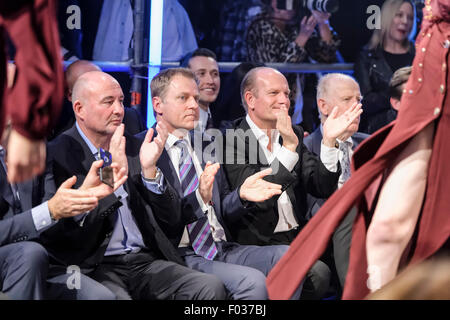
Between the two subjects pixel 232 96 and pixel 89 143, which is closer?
pixel 89 143

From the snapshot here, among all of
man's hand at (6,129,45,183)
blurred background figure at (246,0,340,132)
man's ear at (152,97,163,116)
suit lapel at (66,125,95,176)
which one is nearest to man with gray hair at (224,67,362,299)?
man's ear at (152,97,163,116)

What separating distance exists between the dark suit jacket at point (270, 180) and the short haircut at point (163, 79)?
363 millimetres

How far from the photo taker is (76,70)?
3.13 m

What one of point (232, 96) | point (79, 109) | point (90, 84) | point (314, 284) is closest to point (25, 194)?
point (79, 109)

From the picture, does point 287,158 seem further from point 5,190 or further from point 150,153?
point 5,190

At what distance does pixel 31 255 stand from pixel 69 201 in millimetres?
226

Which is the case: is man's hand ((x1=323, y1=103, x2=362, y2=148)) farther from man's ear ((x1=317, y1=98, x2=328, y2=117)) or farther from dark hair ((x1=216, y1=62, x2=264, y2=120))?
dark hair ((x1=216, y1=62, x2=264, y2=120))

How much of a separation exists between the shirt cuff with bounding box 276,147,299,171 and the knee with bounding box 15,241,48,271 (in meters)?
1.11

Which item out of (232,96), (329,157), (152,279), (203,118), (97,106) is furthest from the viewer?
(232,96)

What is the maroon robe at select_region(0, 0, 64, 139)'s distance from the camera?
1978 mm

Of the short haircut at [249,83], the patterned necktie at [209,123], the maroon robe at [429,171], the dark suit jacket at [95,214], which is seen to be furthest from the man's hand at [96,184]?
the patterned necktie at [209,123]

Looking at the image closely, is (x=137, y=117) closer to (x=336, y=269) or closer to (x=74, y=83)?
(x=74, y=83)
